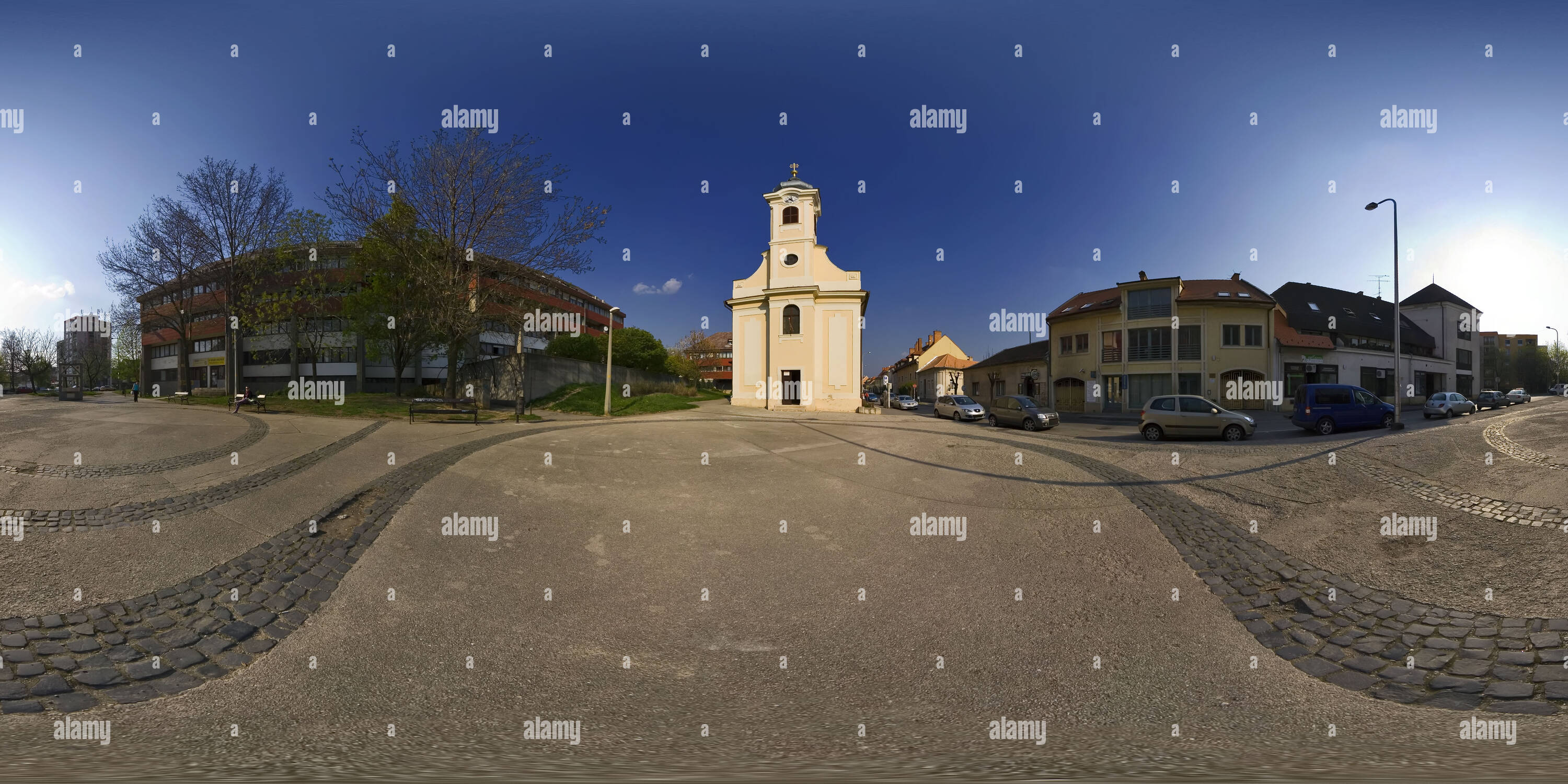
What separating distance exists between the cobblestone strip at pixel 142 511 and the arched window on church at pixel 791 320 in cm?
2611

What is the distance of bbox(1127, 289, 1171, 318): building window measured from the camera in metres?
32.1

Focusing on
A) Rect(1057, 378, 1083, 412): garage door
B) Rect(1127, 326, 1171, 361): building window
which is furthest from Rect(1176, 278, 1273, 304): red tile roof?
Rect(1057, 378, 1083, 412): garage door

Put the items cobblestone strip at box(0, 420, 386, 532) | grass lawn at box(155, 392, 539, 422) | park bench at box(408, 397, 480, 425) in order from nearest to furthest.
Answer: cobblestone strip at box(0, 420, 386, 532) → park bench at box(408, 397, 480, 425) → grass lawn at box(155, 392, 539, 422)

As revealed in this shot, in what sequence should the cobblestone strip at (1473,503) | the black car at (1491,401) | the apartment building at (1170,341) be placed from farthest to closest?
the apartment building at (1170,341)
the black car at (1491,401)
the cobblestone strip at (1473,503)

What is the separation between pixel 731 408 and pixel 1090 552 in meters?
26.4

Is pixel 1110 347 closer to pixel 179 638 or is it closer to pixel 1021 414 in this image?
pixel 1021 414

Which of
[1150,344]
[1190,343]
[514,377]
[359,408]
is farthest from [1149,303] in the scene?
[359,408]

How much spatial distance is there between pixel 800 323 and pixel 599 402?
12.7 metres

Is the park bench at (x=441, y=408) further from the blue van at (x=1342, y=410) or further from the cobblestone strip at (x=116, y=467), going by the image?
the blue van at (x=1342, y=410)

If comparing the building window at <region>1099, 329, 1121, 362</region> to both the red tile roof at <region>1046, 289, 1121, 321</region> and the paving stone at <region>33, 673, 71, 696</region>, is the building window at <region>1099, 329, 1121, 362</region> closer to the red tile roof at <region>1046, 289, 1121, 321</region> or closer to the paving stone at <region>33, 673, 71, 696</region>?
the red tile roof at <region>1046, 289, 1121, 321</region>

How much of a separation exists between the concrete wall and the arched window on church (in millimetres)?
11362

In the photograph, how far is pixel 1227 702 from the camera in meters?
3.54

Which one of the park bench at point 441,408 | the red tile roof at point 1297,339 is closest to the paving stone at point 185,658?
the park bench at point 441,408

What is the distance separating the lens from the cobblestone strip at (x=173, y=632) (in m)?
3.67
